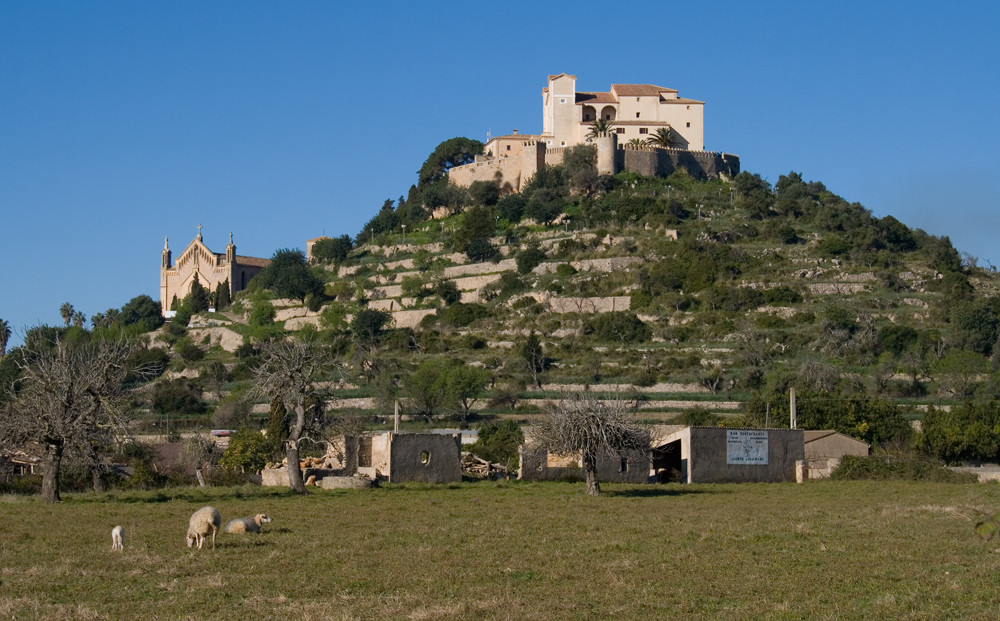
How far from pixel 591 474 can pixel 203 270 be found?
82.2m

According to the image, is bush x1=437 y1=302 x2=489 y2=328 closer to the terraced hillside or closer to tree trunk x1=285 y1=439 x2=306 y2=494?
the terraced hillside

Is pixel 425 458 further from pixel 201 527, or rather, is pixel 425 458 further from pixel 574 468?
pixel 201 527

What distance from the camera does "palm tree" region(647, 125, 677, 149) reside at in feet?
303

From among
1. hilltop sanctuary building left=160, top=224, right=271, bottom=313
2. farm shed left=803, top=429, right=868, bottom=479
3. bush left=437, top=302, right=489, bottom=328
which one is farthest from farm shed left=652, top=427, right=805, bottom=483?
hilltop sanctuary building left=160, top=224, right=271, bottom=313

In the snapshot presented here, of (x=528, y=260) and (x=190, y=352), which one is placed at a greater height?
(x=528, y=260)

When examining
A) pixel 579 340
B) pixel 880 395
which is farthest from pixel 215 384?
pixel 880 395

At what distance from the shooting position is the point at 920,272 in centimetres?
7894

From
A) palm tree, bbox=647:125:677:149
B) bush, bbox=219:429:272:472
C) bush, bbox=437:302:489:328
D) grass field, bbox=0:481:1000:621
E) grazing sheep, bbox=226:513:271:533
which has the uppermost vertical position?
palm tree, bbox=647:125:677:149

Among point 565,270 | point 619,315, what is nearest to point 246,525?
point 619,315

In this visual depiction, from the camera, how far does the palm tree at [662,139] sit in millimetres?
92500

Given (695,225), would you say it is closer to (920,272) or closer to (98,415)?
(920,272)

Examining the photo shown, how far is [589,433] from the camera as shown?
30469mm

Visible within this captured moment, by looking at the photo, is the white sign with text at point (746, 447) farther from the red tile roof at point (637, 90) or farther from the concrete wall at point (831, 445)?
the red tile roof at point (637, 90)

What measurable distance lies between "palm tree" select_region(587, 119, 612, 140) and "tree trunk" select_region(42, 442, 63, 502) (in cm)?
6829
